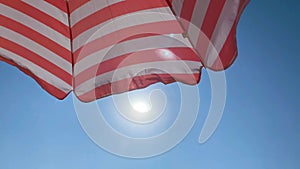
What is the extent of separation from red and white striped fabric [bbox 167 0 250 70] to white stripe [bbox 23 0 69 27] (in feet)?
2.37

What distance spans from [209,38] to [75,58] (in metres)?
0.87

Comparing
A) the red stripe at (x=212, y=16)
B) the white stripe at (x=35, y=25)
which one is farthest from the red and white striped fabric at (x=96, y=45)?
the red stripe at (x=212, y=16)

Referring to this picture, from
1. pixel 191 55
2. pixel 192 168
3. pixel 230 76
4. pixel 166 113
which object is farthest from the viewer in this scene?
pixel 192 168

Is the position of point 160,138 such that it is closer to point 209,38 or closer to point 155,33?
point 155,33

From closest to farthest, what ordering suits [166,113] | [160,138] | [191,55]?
[191,55] → [160,138] → [166,113]

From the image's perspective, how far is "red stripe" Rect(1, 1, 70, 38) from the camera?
1.76m

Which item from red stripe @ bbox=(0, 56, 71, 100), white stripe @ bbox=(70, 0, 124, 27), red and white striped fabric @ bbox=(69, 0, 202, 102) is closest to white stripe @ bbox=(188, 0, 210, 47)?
red and white striped fabric @ bbox=(69, 0, 202, 102)

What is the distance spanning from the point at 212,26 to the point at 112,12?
63cm

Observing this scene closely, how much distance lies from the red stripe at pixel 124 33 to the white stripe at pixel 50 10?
0.61ft

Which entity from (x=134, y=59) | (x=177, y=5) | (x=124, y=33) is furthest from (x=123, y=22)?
(x=177, y=5)

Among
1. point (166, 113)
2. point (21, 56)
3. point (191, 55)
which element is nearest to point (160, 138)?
point (166, 113)

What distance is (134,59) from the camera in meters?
1.74

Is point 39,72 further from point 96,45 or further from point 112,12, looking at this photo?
point 112,12

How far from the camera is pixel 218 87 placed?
67.0 inches
